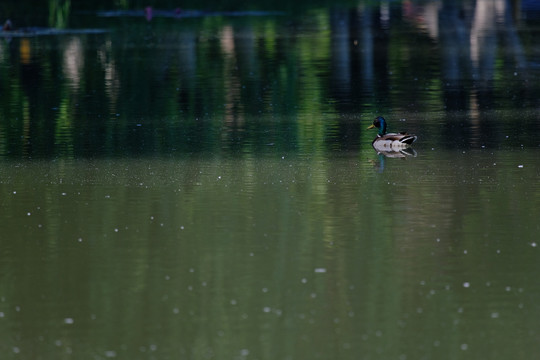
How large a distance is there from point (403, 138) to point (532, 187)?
3.19m

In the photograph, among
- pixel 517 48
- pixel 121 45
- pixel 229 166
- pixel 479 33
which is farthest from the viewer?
pixel 479 33

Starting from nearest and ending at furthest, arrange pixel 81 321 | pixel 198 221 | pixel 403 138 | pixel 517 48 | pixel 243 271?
pixel 81 321 → pixel 243 271 → pixel 198 221 → pixel 403 138 → pixel 517 48

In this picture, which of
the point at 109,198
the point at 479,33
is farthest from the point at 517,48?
the point at 109,198

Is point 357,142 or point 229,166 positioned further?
point 357,142

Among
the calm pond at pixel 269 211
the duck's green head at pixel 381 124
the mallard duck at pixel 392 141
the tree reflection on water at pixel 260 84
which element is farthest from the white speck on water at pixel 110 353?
the duck's green head at pixel 381 124

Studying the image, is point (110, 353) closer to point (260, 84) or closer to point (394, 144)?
point (394, 144)

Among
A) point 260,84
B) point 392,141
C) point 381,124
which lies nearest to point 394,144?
point 392,141

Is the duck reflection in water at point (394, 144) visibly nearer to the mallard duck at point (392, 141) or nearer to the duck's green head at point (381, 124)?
the mallard duck at point (392, 141)

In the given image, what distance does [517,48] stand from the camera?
3266 cm

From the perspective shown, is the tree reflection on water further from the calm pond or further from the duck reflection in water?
the duck reflection in water

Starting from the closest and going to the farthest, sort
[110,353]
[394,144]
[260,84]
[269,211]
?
[110,353] → [269,211] → [394,144] → [260,84]

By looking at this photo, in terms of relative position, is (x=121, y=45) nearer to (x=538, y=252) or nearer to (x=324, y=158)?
(x=324, y=158)

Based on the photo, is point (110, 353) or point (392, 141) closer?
point (110, 353)

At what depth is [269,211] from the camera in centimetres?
1377
